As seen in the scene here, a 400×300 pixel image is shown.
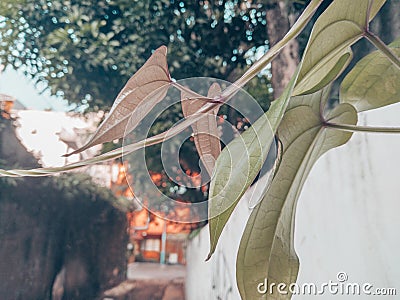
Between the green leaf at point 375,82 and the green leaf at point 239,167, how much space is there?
69 millimetres

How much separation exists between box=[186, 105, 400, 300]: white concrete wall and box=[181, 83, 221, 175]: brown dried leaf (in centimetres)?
22

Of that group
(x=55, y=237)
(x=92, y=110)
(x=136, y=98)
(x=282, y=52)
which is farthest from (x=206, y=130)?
(x=55, y=237)

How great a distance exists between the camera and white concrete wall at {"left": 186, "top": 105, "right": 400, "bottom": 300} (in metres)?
0.30

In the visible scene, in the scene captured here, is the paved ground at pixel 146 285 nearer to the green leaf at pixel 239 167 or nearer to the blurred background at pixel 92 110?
the blurred background at pixel 92 110

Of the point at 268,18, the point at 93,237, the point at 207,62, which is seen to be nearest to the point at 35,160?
the point at 93,237

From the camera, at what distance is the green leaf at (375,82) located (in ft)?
0.50

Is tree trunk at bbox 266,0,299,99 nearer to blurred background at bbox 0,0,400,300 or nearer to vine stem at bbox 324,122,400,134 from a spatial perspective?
blurred background at bbox 0,0,400,300

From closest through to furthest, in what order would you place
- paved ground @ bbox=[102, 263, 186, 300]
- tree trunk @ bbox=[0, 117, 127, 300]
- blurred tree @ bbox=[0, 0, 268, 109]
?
blurred tree @ bbox=[0, 0, 268, 109]
tree trunk @ bbox=[0, 117, 127, 300]
paved ground @ bbox=[102, 263, 186, 300]

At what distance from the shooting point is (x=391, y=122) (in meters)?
0.30

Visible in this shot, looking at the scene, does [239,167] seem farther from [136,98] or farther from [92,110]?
[92,110]

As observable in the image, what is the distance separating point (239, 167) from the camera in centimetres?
10

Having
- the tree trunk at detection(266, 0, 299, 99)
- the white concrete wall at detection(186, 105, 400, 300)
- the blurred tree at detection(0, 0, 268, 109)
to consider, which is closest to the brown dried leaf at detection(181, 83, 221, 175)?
the white concrete wall at detection(186, 105, 400, 300)

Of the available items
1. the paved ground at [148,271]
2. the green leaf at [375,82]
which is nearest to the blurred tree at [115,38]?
Result: the paved ground at [148,271]

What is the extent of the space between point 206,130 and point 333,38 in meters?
0.05
